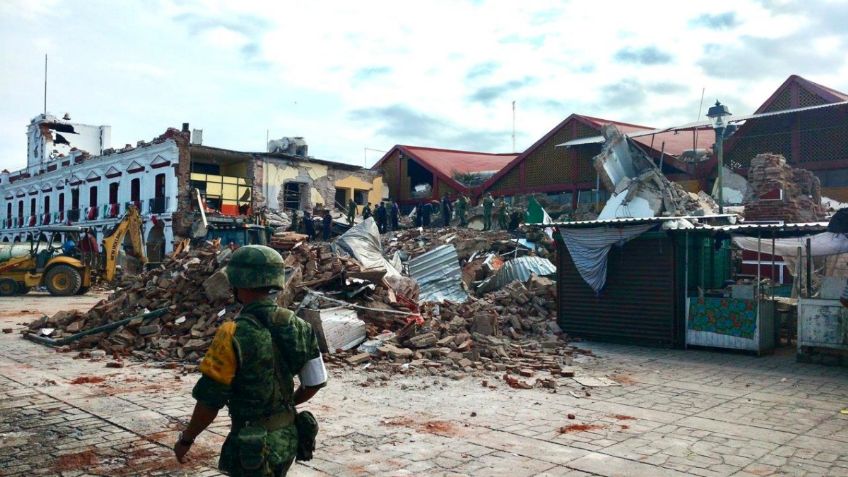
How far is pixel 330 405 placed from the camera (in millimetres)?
6832

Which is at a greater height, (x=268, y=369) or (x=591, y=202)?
(x=591, y=202)

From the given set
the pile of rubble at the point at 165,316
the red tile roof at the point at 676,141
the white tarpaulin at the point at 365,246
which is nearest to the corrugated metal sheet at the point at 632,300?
the white tarpaulin at the point at 365,246

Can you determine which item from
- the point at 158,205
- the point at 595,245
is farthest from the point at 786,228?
the point at 158,205

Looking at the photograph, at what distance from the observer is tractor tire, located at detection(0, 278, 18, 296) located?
21906mm

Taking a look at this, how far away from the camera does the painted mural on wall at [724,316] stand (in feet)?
33.6

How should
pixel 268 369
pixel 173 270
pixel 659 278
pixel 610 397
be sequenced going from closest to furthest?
pixel 268 369
pixel 610 397
pixel 659 278
pixel 173 270

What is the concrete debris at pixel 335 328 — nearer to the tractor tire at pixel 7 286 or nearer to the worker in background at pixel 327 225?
the worker in background at pixel 327 225

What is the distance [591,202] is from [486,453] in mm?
22420

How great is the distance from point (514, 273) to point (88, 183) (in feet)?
99.3

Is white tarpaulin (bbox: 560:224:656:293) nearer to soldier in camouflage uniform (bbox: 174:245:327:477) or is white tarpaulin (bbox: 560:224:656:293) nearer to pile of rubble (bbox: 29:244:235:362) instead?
pile of rubble (bbox: 29:244:235:362)

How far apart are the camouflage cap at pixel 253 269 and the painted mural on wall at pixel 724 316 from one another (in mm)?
9525

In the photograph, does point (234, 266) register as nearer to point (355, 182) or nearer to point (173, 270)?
point (173, 270)

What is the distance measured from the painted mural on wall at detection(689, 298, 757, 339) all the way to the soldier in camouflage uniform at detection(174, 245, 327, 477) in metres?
9.26

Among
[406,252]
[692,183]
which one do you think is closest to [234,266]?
[406,252]
